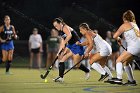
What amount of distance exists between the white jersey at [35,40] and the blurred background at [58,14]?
5.39m

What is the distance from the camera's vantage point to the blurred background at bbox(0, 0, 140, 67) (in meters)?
27.6

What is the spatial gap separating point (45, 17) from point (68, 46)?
55.3 ft

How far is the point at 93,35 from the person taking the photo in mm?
12633

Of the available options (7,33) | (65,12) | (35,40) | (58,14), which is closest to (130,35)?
(7,33)

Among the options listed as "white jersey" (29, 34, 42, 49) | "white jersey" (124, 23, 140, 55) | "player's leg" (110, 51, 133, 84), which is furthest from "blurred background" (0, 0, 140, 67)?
"white jersey" (124, 23, 140, 55)

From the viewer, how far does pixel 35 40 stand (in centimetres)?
2119

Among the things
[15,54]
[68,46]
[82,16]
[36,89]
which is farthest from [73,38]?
[82,16]

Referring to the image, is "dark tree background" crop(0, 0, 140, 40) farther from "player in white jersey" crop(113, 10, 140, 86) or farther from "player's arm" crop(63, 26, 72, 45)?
"player in white jersey" crop(113, 10, 140, 86)

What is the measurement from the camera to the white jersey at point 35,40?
2112cm

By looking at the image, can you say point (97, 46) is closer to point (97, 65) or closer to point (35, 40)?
point (97, 65)

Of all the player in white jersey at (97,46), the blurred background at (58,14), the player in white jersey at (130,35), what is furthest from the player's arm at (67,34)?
the blurred background at (58,14)

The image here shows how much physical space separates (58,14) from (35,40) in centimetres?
886

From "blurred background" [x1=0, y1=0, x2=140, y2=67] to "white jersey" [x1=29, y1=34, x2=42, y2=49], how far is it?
5.39m

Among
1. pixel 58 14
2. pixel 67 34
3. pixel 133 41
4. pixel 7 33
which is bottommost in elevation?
pixel 133 41
